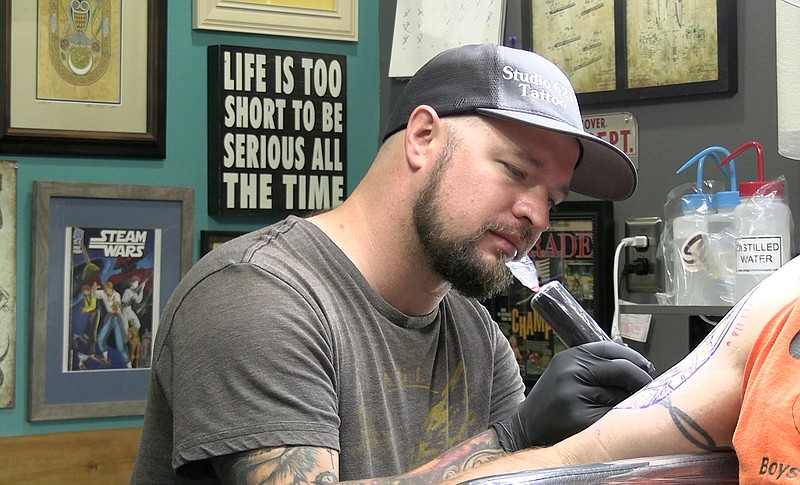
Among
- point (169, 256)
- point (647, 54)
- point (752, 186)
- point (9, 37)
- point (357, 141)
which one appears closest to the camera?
point (752, 186)

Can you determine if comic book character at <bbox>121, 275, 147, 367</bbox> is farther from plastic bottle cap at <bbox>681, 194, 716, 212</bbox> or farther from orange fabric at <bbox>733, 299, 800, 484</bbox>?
orange fabric at <bbox>733, 299, 800, 484</bbox>

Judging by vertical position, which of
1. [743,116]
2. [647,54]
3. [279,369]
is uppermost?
[647,54]

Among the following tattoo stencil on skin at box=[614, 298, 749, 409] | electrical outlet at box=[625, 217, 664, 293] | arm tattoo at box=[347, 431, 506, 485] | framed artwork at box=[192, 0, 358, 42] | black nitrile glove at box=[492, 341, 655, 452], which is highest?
framed artwork at box=[192, 0, 358, 42]

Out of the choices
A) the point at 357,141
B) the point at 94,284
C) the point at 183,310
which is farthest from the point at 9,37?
the point at 183,310

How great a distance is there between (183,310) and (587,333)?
2.00 feet

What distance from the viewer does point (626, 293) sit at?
2223mm

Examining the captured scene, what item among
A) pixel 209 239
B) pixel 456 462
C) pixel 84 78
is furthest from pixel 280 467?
pixel 84 78

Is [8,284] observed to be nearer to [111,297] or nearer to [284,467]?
[111,297]

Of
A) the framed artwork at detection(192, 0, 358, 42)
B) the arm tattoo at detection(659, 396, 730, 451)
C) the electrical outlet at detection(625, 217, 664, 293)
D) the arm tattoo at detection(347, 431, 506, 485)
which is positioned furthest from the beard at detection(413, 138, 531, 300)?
the framed artwork at detection(192, 0, 358, 42)

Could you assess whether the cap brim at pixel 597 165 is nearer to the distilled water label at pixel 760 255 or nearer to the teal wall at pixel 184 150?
the distilled water label at pixel 760 255

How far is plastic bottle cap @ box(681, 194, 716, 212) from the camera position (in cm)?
195

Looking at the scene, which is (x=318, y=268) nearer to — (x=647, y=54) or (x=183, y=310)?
(x=183, y=310)

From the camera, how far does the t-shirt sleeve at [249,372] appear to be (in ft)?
4.04

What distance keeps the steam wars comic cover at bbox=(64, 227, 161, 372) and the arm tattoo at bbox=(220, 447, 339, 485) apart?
4.49 feet
